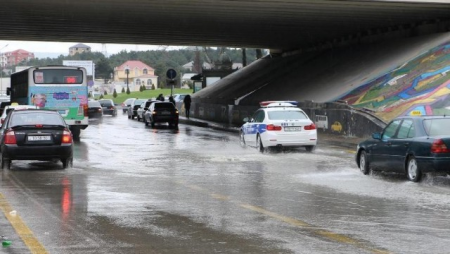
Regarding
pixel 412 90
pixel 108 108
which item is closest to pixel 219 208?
pixel 412 90

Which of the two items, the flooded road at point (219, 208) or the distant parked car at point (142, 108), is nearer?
the flooded road at point (219, 208)

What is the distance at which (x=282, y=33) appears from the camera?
4956 cm

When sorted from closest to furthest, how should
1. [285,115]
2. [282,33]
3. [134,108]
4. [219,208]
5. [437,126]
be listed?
[219,208], [437,126], [285,115], [282,33], [134,108]

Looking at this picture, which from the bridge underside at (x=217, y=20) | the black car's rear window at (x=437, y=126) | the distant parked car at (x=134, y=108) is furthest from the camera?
the distant parked car at (x=134, y=108)

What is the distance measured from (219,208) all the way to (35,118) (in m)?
9.19

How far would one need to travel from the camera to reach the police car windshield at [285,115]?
24891 mm

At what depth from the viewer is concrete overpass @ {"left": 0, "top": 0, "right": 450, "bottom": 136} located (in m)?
34.4

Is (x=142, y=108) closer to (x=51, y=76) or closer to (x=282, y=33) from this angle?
(x=282, y=33)

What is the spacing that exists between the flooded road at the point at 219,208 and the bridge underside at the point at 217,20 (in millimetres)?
14418

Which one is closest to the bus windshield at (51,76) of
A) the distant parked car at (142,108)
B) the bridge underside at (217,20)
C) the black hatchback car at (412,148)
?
the bridge underside at (217,20)

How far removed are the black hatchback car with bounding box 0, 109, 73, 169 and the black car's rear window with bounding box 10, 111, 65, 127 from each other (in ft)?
0.36

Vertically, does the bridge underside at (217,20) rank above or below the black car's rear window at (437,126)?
above

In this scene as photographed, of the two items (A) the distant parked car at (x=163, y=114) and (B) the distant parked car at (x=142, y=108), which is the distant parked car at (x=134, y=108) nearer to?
(B) the distant parked car at (x=142, y=108)

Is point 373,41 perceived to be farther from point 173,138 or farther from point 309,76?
point 173,138
